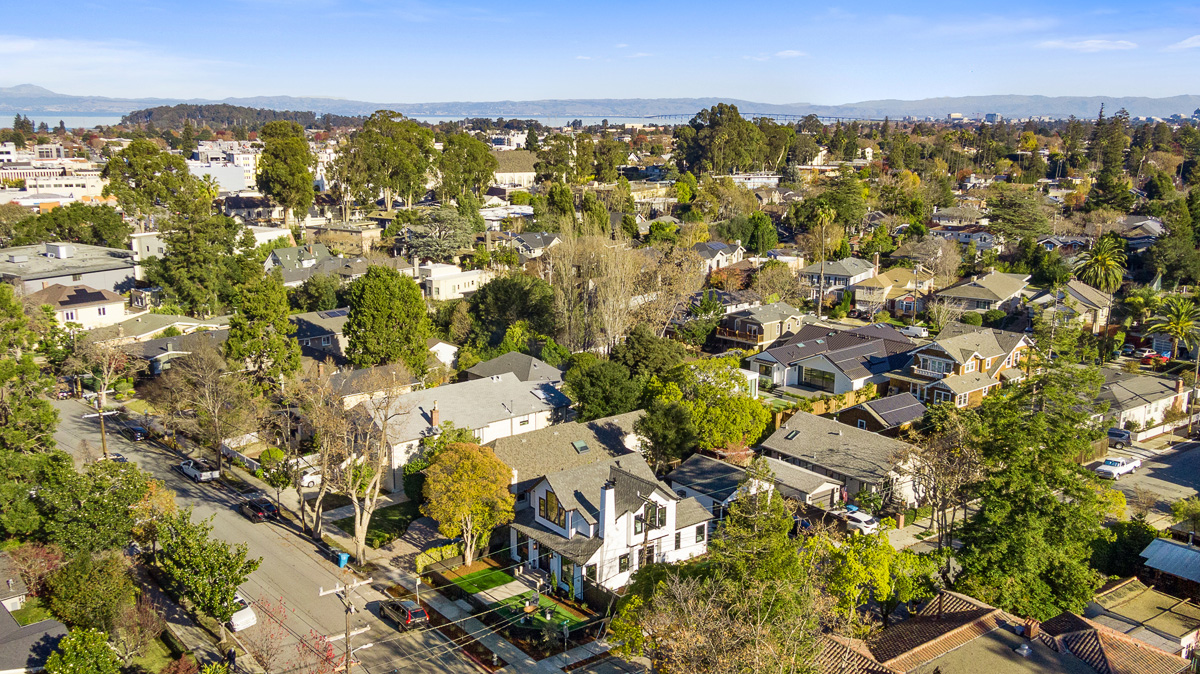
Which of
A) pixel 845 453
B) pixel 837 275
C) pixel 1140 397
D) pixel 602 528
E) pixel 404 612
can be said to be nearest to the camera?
pixel 404 612

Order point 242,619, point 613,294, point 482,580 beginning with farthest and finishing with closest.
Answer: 1. point 613,294
2. point 482,580
3. point 242,619

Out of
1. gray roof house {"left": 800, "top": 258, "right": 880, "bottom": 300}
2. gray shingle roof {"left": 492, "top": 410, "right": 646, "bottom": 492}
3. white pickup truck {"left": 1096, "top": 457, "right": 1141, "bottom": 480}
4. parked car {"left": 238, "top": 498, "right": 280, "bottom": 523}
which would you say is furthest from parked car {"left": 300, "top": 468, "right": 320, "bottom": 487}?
gray roof house {"left": 800, "top": 258, "right": 880, "bottom": 300}

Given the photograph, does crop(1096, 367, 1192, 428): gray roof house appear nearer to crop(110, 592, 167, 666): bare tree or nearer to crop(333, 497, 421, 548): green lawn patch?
crop(333, 497, 421, 548): green lawn patch

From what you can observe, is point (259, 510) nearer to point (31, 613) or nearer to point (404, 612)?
point (31, 613)

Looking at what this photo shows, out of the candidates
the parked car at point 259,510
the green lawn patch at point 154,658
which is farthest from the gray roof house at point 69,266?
the green lawn patch at point 154,658

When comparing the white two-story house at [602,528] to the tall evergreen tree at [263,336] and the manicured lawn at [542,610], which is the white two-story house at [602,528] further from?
the tall evergreen tree at [263,336]

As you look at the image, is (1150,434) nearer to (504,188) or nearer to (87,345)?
(87,345)

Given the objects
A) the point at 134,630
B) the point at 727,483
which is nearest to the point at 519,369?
the point at 727,483
